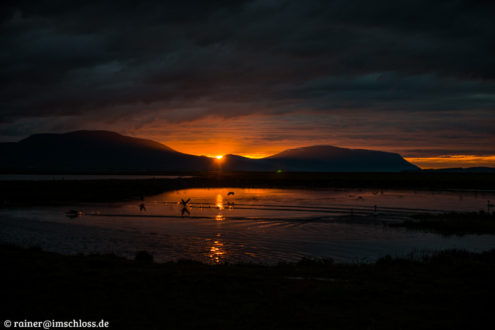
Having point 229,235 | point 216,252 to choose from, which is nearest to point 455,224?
point 229,235

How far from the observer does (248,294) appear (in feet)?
42.8

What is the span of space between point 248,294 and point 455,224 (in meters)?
30.5

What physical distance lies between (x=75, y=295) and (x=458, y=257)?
18.9m

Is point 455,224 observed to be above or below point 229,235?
above

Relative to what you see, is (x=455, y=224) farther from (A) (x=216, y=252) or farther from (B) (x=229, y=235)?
(A) (x=216, y=252)

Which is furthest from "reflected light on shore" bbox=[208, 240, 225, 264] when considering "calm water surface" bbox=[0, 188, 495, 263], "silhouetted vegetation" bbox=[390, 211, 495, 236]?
"silhouetted vegetation" bbox=[390, 211, 495, 236]

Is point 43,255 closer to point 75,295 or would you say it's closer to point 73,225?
point 75,295

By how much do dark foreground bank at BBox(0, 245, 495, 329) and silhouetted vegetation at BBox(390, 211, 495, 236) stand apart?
18.9 metres

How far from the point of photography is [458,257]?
20.5 m

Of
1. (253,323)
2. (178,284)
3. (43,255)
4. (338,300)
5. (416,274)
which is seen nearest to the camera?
(253,323)

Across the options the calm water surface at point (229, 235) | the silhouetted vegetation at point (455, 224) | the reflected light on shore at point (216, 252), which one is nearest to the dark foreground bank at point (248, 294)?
the reflected light on shore at point (216, 252)

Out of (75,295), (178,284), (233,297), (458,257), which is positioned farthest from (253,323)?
(458,257)

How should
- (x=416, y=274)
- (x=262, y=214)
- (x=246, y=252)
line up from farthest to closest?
(x=262, y=214) → (x=246, y=252) → (x=416, y=274)

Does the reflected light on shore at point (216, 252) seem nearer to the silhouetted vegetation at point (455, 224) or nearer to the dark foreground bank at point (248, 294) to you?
the dark foreground bank at point (248, 294)
